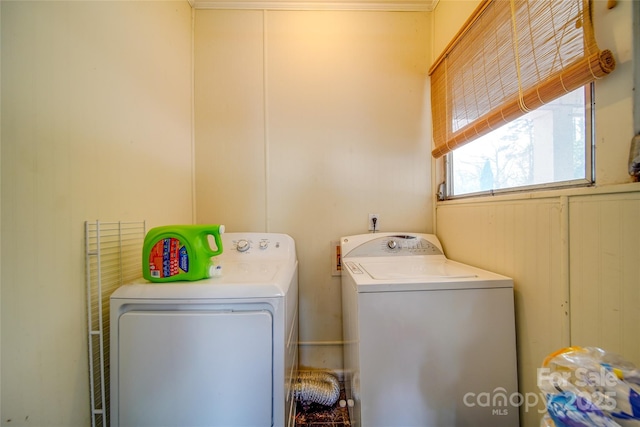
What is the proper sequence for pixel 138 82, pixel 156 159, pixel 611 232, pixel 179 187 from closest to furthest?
pixel 611 232, pixel 138 82, pixel 156 159, pixel 179 187

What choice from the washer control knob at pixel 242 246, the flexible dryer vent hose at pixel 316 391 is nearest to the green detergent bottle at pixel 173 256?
the washer control knob at pixel 242 246

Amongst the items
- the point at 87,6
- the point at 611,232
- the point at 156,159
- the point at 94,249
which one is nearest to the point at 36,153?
the point at 94,249

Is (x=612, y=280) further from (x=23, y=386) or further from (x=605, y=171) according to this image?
(x=23, y=386)

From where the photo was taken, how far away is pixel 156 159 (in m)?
1.24

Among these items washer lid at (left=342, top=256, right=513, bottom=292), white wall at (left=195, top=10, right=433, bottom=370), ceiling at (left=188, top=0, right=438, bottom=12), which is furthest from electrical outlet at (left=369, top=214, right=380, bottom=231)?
ceiling at (left=188, top=0, right=438, bottom=12)

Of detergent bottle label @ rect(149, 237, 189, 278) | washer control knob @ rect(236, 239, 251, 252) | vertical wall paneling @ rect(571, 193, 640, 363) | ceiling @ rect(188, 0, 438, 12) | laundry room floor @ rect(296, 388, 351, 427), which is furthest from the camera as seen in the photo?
ceiling @ rect(188, 0, 438, 12)

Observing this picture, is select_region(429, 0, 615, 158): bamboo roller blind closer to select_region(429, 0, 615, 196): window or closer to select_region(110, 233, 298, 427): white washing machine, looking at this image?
select_region(429, 0, 615, 196): window

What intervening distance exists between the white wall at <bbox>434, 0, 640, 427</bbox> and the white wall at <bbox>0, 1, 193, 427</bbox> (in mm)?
1761

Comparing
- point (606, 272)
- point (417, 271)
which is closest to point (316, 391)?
point (417, 271)

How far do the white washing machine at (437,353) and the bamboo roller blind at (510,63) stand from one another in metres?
0.74

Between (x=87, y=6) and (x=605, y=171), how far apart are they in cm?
195

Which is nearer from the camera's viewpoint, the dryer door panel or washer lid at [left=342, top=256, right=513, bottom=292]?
the dryer door panel

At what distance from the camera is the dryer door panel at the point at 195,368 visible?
2.56ft

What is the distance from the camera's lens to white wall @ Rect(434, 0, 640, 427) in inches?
24.0
